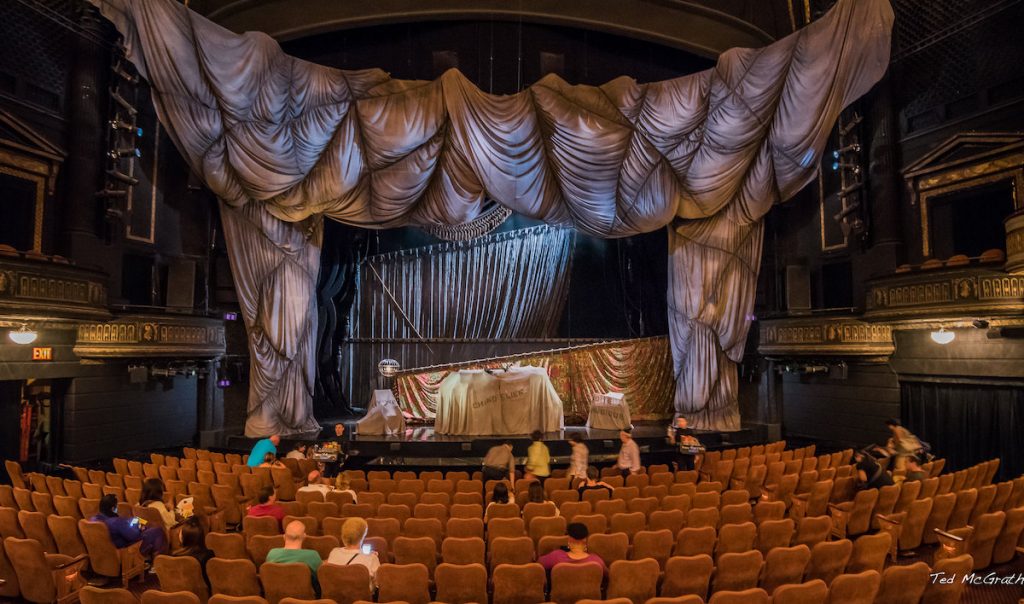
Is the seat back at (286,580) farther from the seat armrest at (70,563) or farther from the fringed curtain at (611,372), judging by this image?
the fringed curtain at (611,372)

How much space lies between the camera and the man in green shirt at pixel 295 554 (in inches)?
170

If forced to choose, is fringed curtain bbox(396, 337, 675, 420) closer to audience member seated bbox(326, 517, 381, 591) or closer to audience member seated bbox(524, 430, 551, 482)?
audience member seated bbox(524, 430, 551, 482)

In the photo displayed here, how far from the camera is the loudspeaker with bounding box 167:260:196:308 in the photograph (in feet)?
43.4

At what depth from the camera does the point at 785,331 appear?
13.5 metres

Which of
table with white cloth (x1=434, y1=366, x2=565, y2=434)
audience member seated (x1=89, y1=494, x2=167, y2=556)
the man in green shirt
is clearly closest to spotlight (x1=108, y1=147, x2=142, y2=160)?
table with white cloth (x1=434, y1=366, x2=565, y2=434)

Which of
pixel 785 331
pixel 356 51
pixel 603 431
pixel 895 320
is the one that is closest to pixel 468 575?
pixel 603 431

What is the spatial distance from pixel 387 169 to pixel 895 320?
1087 centimetres

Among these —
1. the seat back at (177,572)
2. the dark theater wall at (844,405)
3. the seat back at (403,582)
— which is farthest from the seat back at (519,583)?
the dark theater wall at (844,405)

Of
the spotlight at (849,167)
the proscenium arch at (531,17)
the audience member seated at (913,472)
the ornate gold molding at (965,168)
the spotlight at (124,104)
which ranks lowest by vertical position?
the audience member seated at (913,472)

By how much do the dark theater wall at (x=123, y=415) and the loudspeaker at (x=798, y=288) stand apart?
14.9 metres

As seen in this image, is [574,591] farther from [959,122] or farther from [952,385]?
[959,122]

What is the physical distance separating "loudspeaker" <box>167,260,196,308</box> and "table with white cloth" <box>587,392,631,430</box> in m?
9.87

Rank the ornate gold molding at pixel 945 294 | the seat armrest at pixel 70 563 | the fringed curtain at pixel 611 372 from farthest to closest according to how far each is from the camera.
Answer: the fringed curtain at pixel 611 372
the ornate gold molding at pixel 945 294
the seat armrest at pixel 70 563

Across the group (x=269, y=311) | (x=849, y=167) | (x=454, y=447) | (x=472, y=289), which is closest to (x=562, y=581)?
(x=454, y=447)
